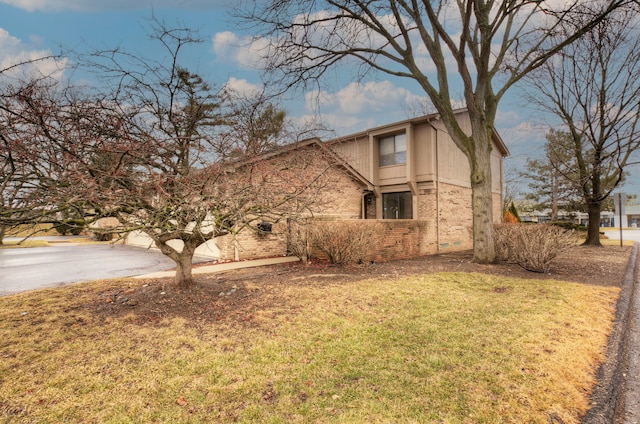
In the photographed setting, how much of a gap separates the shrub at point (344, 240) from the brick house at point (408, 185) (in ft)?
8.93

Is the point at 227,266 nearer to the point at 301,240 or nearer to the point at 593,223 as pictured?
the point at 301,240

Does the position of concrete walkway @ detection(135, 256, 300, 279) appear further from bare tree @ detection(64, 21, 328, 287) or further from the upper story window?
the upper story window

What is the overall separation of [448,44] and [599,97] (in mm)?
11440

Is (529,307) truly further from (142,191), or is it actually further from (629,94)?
(629,94)

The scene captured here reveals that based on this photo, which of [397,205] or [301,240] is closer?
[301,240]

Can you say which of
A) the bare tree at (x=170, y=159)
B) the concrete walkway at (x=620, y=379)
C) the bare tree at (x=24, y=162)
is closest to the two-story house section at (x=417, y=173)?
the bare tree at (x=170, y=159)

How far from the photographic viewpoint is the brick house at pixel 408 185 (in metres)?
13.6

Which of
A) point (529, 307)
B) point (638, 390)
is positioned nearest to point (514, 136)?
point (529, 307)

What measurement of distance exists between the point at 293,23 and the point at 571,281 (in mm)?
10970

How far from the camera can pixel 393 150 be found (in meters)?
16.1

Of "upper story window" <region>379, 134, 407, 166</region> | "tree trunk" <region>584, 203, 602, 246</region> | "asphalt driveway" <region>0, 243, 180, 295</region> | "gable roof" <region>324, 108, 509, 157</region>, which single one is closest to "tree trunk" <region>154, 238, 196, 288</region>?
"asphalt driveway" <region>0, 243, 180, 295</region>

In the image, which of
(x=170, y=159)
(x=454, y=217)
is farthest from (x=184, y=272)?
(x=454, y=217)

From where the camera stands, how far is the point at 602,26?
10.5 meters

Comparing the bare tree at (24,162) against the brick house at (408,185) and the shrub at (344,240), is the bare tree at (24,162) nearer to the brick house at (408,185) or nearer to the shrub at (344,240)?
the shrub at (344,240)
